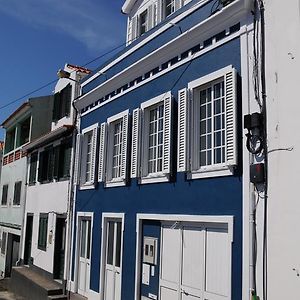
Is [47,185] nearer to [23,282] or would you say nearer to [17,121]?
[23,282]

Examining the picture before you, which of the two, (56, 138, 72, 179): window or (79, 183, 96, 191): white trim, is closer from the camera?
(79, 183, 96, 191): white trim

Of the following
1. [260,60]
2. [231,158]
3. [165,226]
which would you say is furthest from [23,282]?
[260,60]

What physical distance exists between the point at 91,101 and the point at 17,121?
11.2 metres

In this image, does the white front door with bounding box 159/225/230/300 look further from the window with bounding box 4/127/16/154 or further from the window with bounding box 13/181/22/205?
the window with bounding box 4/127/16/154

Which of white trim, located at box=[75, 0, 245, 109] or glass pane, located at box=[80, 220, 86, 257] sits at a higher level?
white trim, located at box=[75, 0, 245, 109]

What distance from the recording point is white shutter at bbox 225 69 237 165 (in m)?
7.76

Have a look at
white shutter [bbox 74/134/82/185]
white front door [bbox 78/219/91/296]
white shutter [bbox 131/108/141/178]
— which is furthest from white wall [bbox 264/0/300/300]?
white shutter [bbox 74/134/82/185]

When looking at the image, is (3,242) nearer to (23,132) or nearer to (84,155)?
→ (23,132)

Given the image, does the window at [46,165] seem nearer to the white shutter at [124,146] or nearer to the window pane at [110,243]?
the window pane at [110,243]

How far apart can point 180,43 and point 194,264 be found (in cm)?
455

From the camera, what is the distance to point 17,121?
79.5ft

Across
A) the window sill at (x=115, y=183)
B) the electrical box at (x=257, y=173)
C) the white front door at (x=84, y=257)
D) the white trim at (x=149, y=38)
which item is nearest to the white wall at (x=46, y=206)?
the white front door at (x=84, y=257)

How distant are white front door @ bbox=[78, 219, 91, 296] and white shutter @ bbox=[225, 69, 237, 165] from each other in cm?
711

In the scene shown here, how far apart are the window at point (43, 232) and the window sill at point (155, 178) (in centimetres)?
798
